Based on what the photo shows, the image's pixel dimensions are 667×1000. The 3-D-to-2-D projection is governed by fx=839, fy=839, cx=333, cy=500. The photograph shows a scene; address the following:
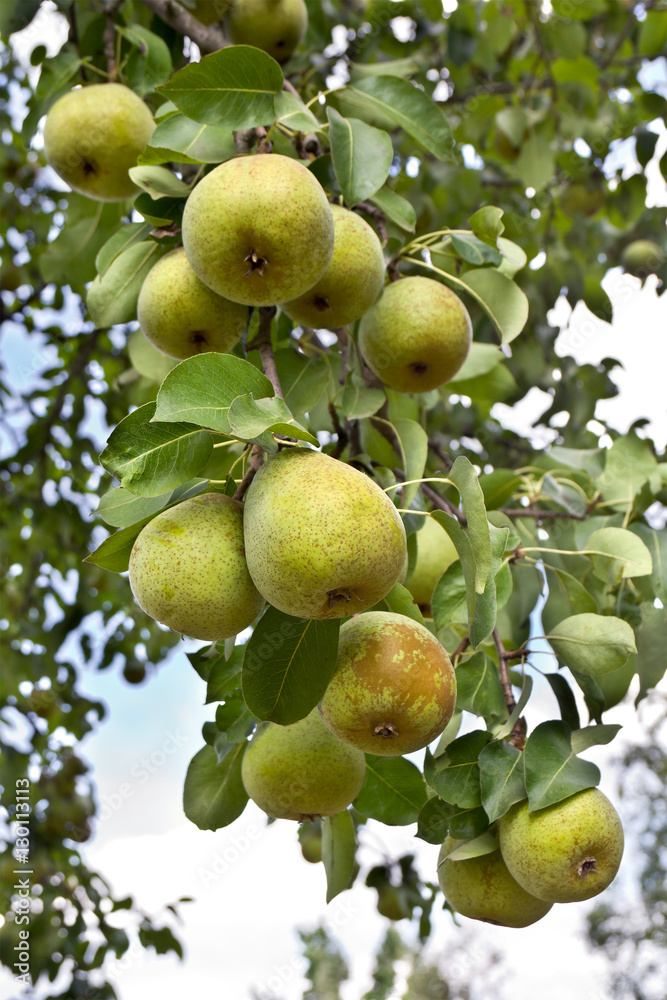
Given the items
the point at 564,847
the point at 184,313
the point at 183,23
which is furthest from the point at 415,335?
the point at 183,23

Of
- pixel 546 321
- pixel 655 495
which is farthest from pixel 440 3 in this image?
pixel 655 495

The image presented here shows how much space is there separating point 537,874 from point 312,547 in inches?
27.8

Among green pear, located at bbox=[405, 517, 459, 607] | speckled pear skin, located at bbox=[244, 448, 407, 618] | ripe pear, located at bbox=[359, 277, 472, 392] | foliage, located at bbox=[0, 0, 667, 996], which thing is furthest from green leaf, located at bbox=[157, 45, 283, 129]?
green pear, located at bbox=[405, 517, 459, 607]

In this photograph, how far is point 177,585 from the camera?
1154mm

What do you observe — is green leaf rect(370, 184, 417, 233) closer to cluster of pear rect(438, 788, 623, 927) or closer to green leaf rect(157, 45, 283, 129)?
green leaf rect(157, 45, 283, 129)

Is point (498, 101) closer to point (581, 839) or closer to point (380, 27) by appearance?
point (380, 27)

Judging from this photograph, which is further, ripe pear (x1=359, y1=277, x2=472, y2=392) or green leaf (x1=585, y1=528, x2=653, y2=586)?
green leaf (x1=585, y1=528, x2=653, y2=586)

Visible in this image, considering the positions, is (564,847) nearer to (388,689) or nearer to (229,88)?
(388,689)

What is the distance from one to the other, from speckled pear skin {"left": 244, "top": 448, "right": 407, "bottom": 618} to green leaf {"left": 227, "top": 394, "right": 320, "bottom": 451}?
46 millimetres

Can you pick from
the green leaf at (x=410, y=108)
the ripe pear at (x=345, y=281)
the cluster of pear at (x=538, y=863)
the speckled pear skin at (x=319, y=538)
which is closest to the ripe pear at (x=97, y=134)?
the green leaf at (x=410, y=108)

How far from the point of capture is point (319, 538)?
3.50 ft

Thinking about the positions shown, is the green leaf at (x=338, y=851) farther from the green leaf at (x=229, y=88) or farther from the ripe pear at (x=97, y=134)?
the ripe pear at (x=97, y=134)

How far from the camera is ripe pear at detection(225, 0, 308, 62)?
7.40ft

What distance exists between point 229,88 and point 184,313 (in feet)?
1.38
